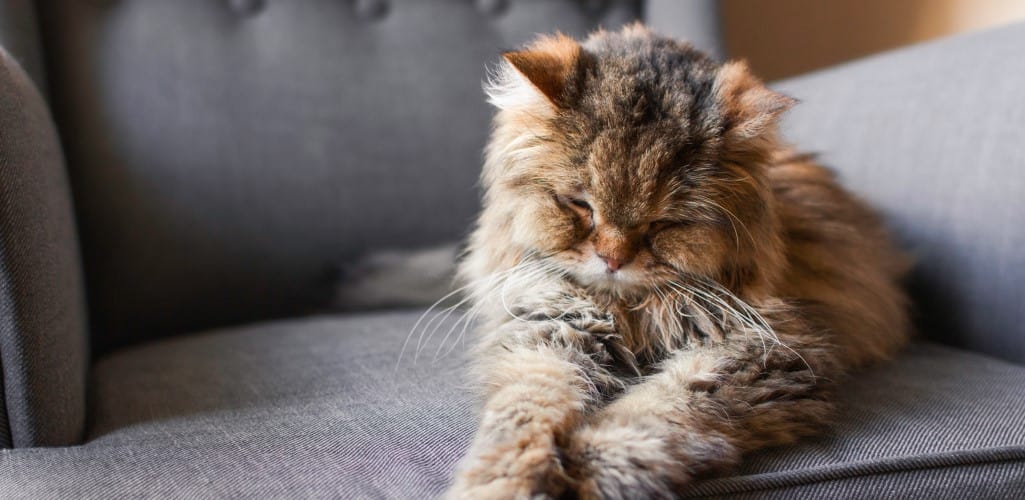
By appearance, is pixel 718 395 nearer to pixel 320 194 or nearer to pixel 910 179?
pixel 910 179

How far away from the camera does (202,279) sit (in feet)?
5.77

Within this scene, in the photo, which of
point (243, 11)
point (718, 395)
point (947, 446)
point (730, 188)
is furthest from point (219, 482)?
point (243, 11)

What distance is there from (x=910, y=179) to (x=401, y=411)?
1148mm

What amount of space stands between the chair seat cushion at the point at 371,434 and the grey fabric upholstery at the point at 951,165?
0.14 metres

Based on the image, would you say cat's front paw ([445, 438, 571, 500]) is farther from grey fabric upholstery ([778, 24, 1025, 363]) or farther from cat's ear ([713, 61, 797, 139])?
grey fabric upholstery ([778, 24, 1025, 363])

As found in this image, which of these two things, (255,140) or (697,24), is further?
(697,24)

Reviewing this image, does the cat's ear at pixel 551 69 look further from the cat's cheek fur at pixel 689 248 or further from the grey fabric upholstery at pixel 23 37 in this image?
the grey fabric upholstery at pixel 23 37

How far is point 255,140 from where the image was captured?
1.81 meters

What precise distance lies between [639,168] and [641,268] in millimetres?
142

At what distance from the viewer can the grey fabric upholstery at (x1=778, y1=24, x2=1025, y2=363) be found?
1.33 meters

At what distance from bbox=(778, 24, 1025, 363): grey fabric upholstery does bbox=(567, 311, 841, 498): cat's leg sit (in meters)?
0.45

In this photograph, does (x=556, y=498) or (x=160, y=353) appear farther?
(x=160, y=353)

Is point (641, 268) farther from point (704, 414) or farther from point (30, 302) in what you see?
point (30, 302)

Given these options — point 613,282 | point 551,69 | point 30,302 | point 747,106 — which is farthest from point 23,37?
point 747,106
